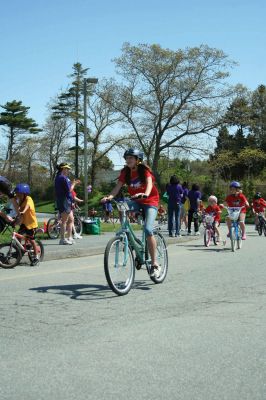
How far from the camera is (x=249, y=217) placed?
35125 millimetres

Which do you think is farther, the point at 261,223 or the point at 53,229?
the point at 261,223

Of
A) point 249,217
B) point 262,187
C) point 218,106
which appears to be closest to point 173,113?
point 218,106

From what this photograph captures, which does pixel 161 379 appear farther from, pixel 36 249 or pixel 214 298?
pixel 36 249

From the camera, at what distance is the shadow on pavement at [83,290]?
714cm

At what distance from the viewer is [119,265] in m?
7.27

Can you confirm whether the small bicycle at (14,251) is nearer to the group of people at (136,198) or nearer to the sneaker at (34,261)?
the sneaker at (34,261)

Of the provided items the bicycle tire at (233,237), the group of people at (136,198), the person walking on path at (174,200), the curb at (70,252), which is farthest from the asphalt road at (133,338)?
the person walking on path at (174,200)

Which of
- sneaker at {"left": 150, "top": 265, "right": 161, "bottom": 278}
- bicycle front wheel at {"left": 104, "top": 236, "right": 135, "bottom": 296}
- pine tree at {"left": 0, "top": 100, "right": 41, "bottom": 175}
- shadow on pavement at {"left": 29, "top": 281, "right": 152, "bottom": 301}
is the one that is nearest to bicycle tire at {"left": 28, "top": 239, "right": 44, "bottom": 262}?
shadow on pavement at {"left": 29, "top": 281, "right": 152, "bottom": 301}

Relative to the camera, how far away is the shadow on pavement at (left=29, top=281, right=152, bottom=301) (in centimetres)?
714

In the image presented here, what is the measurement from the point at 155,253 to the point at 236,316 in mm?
2007

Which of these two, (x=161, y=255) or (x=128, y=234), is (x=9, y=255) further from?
(x=128, y=234)

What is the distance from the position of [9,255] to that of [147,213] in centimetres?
338

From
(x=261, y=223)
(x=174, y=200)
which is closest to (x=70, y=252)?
(x=174, y=200)

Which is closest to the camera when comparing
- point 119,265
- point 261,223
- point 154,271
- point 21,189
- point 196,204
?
point 119,265
